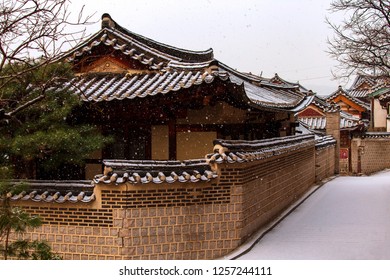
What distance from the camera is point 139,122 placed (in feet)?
29.8

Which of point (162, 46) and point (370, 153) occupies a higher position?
point (162, 46)

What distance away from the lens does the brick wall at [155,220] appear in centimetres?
688

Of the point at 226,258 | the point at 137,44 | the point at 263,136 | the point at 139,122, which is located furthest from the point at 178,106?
the point at 263,136

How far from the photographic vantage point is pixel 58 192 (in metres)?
7.20

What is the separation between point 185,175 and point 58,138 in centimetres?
211

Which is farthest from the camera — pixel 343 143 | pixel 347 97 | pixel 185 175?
pixel 347 97

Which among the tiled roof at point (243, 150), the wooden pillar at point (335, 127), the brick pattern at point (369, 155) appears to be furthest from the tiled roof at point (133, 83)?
the brick pattern at point (369, 155)

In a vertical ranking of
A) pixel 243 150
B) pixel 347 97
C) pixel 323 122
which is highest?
pixel 347 97

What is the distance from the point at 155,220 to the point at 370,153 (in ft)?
57.8

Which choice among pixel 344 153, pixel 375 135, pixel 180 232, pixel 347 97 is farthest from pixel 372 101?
pixel 180 232

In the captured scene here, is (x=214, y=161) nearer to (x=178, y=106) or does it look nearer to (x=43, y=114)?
(x=178, y=106)

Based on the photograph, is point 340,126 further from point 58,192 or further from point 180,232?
point 58,192

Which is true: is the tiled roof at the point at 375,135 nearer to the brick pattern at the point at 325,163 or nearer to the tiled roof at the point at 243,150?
the brick pattern at the point at 325,163

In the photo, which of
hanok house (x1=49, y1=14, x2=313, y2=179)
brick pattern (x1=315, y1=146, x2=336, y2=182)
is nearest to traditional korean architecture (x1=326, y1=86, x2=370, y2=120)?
brick pattern (x1=315, y1=146, x2=336, y2=182)
